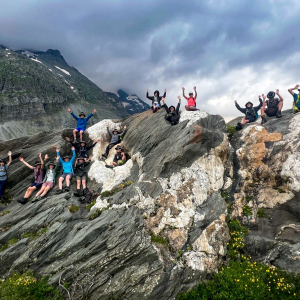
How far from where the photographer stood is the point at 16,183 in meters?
20.8

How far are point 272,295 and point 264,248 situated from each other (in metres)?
2.97

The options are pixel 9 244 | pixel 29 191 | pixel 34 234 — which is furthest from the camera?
pixel 29 191

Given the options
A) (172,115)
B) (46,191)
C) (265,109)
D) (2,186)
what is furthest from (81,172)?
(265,109)

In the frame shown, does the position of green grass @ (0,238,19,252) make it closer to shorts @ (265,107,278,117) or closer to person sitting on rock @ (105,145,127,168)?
person sitting on rock @ (105,145,127,168)

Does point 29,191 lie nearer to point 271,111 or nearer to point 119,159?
point 119,159

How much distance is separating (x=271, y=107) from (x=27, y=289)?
27.1 m

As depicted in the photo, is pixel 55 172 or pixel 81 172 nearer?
pixel 81 172

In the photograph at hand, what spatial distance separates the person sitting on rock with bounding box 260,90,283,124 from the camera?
842 inches

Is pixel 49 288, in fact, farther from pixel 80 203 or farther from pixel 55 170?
pixel 55 170

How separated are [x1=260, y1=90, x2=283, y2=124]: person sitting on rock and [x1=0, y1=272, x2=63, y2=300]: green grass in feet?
78.1

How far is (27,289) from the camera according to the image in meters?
9.92

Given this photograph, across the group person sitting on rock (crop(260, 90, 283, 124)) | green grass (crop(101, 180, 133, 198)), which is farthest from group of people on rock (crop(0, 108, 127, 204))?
person sitting on rock (crop(260, 90, 283, 124))

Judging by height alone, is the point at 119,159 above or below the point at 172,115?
below

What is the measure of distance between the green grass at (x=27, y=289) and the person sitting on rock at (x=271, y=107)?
2380 centimetres
